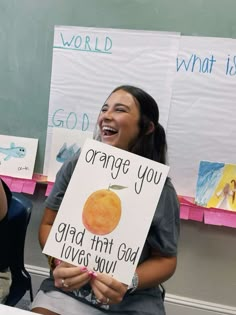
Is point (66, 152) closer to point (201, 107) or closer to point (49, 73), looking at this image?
point (49, 73)

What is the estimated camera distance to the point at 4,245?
3.82ft

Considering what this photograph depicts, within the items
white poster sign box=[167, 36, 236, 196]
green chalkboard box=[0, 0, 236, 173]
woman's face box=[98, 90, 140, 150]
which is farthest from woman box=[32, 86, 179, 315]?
green chalkboard box=[0, 0, 236, 173]

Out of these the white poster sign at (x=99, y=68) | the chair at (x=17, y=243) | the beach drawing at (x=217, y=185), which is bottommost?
the chair at (x=17, y=243)

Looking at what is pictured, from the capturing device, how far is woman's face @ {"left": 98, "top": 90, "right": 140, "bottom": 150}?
1125 millimetres

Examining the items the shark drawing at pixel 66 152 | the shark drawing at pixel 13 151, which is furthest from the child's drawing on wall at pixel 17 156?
the shark drawing at pixel 66 152

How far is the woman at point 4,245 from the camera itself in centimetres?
104

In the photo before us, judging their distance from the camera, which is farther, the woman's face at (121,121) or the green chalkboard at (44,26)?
the green chalkboard at (44,26)

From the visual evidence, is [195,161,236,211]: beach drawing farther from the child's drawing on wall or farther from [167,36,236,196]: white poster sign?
the child's drawing on wall

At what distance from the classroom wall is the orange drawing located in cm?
89

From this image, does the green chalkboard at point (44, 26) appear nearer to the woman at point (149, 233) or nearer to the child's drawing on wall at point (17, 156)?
the child's drawing on wall at point (17, 156)

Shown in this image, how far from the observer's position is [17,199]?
124 cm

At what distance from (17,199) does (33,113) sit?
605 mm

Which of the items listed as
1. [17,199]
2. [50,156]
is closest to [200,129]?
[50,156]

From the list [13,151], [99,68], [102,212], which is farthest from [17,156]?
[102,212]
